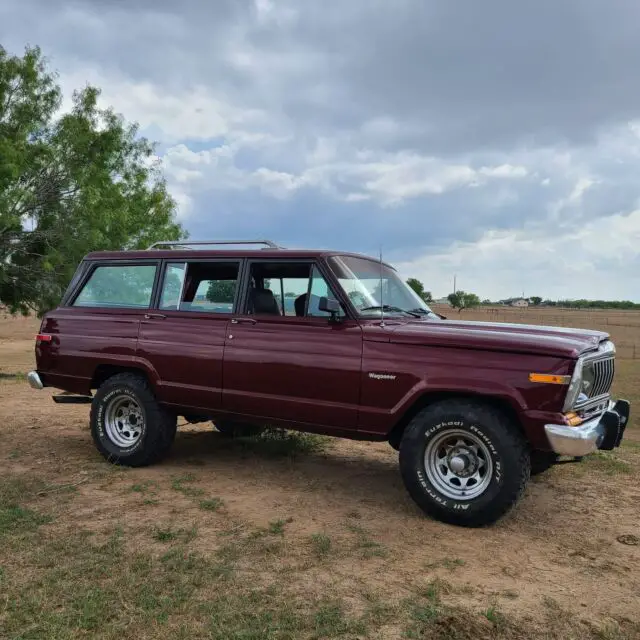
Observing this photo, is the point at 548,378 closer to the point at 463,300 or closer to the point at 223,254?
the point at 223,254

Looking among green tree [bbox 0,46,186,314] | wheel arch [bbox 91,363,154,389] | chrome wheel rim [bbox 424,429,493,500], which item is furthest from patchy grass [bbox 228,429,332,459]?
green tree [bbox 0,46,186,314]

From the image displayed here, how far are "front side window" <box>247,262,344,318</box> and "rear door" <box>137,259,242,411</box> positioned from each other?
0.20 metres

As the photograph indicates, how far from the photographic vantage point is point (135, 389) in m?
6.35

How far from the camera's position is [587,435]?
177 inches

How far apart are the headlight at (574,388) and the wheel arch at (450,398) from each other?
350 mm

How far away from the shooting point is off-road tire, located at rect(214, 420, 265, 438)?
305 inches

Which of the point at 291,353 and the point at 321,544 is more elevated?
the point at 291,353

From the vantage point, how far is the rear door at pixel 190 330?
19.5ft

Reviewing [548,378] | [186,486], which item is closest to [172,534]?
[186,486]

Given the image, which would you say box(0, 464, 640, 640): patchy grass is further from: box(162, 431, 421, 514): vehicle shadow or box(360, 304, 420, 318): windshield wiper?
box(360, 304, 420, 318): windshield wiper

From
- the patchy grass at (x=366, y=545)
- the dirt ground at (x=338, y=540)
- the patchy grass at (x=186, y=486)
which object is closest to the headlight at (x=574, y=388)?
the dirt ground at (x=338, y=540)

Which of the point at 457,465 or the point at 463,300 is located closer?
the point at 457,465

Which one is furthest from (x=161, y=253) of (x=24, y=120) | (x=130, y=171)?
(x=130, y=171)

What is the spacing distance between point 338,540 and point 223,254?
9.57 ft
